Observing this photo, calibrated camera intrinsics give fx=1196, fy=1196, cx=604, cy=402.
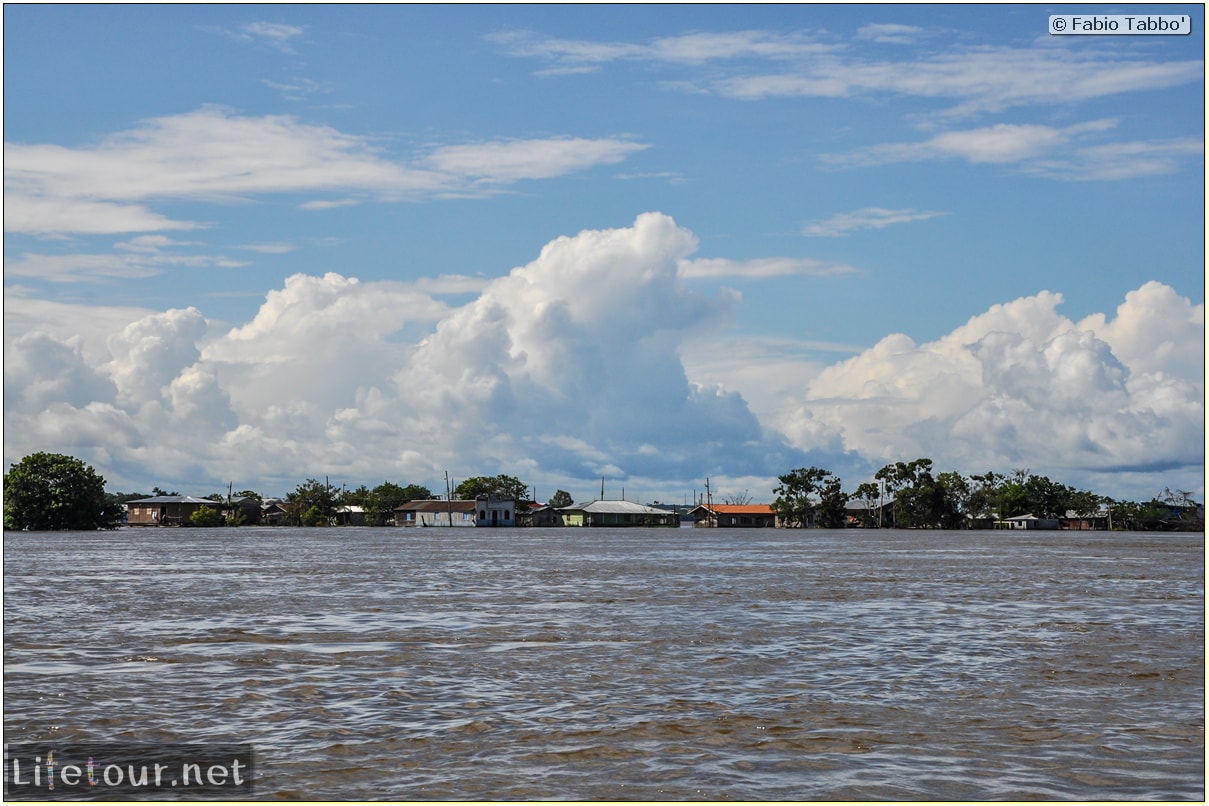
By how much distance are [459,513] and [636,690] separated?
6598 inches

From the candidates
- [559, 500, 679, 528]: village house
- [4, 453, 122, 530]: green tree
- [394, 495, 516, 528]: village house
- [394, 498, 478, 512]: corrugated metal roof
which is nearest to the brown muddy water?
[4, 453, 122, 530]: green tree

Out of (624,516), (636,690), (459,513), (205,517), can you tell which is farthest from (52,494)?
(636,690)

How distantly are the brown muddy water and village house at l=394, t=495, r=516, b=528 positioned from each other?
142348mm

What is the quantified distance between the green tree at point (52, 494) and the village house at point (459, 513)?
5772 cm

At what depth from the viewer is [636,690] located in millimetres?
15672

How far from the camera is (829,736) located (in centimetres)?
1268

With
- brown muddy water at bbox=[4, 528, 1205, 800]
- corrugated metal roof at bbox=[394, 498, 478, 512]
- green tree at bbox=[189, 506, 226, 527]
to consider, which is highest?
brown muddy water at bbox=[4, 528, 1205, 800]

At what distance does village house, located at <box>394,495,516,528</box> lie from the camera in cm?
17500

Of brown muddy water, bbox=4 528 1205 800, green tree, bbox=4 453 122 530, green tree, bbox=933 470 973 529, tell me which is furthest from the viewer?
green tree, bbox=933 470 973 529

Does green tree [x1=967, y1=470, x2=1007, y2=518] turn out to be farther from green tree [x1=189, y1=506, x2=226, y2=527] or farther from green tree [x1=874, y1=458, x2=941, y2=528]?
green tree [x1=189, y1=506, x2=226, y2=527]

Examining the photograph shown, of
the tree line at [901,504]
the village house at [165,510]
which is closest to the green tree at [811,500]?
the tree line at [901,504]

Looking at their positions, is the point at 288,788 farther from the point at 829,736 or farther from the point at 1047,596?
the point at 1047,596

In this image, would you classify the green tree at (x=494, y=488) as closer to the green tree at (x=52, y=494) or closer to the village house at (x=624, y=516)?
the village house at (x=624, y=516)

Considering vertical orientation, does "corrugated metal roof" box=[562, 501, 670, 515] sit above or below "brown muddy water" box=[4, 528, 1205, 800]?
below
